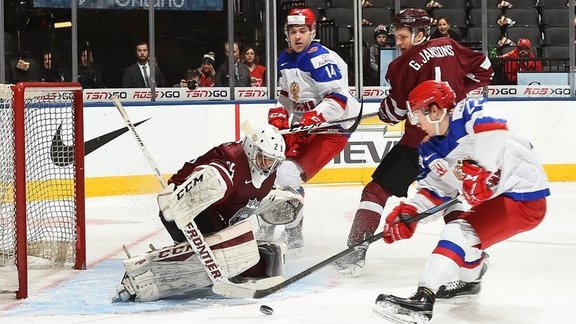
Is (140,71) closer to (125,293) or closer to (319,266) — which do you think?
(125,293)

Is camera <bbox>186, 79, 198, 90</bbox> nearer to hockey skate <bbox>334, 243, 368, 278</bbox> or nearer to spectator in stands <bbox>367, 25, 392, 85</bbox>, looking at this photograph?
spectator in stands <bbox>367, 25, 392, 85</bbox>

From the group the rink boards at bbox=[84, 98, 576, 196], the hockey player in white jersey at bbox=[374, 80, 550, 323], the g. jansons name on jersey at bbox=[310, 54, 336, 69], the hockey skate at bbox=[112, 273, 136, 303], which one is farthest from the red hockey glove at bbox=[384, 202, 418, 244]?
the rink boards at bbox=[84, 98, 576, 196]

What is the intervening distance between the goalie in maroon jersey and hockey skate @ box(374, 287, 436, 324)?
4.06 feet

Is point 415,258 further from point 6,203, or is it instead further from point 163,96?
point 163,96

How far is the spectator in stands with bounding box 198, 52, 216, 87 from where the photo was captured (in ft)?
26.2

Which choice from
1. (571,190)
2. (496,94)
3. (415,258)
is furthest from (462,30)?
(415,258)

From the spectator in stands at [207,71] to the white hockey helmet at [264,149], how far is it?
419 cm

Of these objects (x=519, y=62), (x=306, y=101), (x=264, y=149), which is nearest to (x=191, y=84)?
(x=519, y=62)

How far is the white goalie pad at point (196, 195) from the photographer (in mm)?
3580

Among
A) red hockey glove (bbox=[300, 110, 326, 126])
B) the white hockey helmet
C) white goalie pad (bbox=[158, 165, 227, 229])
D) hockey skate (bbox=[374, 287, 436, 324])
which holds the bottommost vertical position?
hockey skate (bbox=[374, 287, 436, 324])

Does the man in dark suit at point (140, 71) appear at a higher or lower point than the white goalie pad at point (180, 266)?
higher

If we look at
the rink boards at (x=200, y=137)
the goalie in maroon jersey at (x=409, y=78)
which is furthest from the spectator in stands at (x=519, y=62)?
the goalie in maroon jersey at (x=409, y=78)

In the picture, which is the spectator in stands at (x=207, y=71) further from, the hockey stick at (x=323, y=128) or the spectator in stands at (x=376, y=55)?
the hockey stick at (x=323, y=128)

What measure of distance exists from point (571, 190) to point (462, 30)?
1.87 meters
